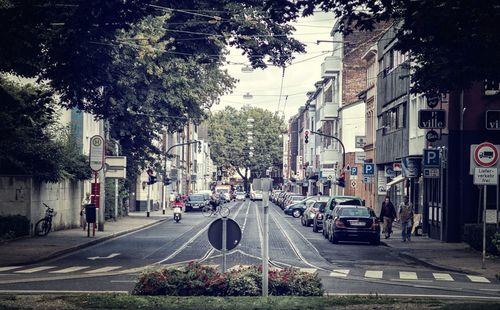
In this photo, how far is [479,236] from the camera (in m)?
32.7

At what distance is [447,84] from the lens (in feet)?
79.4

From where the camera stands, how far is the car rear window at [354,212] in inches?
1543

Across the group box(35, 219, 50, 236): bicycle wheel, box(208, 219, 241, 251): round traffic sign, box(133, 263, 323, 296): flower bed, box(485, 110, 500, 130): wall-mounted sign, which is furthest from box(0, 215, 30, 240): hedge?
box(208, 219, 241, 251): round traffic sign

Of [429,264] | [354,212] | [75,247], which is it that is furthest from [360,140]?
[429,264]

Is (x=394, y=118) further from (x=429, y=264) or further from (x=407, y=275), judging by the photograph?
(x=407, y=275)

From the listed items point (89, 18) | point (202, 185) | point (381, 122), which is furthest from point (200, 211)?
point (202, 185)

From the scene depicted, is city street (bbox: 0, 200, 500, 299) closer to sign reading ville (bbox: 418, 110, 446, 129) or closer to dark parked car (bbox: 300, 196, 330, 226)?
sign reading ville (bbox: 418, 110, 446, 129)

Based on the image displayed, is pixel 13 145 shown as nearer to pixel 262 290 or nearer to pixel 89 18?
pixel 89 18

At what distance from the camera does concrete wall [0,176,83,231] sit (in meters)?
37.8

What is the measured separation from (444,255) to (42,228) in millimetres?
16500

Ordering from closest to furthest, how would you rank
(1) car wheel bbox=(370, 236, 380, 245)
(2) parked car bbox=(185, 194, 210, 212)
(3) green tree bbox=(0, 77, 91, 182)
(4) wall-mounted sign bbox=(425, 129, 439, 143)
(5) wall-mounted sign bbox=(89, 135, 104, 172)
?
1. (3) green tree bbox=(0, 77, 91, 182)
2. (4) wall-mounted sign bbox=(425, 129, 439, 143)
3. (1) car wheel bbox=(370, 236, 380, 245)
4. (5) wall-mounted sign bbox=(89, 135, 104, 172)
5. (2) parked car bbox=(185, 194, 210, 212)

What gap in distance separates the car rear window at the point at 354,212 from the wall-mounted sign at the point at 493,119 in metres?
6.03

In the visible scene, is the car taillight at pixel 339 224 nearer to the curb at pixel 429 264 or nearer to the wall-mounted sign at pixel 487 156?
the curb at pixel 429 264

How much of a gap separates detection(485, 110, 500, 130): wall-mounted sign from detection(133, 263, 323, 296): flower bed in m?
20.0
